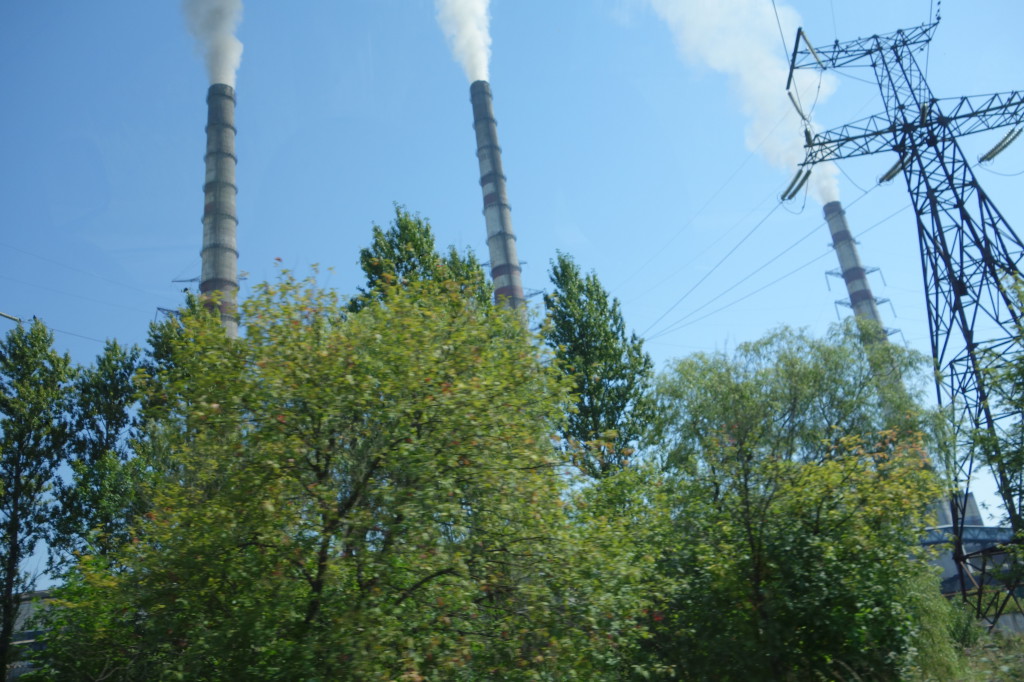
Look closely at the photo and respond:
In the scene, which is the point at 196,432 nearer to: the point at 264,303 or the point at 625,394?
the point at 264,303

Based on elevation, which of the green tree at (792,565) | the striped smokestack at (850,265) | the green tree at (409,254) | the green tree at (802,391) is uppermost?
the striped smokestack at (850,265)

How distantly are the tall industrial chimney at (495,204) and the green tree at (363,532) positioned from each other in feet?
112

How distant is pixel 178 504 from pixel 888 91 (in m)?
24.3

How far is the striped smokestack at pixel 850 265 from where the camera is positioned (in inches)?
2083

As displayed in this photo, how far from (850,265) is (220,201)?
43811 mm

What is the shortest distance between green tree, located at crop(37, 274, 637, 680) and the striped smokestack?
50583mm

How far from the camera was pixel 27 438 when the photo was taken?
25250 mm

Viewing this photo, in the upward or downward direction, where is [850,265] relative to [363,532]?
upward

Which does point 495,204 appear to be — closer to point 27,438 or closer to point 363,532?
point 27,438

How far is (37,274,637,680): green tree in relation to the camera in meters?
7.41

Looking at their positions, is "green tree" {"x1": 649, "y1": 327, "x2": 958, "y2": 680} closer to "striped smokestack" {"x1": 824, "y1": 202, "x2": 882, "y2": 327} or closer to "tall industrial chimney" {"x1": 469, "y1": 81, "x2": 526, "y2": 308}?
"tall industrial chimney" {"x1": 469, "y1": 81, "x2": 526, "y2": 308}

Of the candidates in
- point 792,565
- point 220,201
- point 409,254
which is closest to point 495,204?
point 220,201

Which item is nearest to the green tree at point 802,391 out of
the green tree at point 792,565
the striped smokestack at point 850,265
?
the green tree at point 792,565

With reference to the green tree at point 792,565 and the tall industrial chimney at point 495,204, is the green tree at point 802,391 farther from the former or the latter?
the tall industrial chimney at point 495,204
